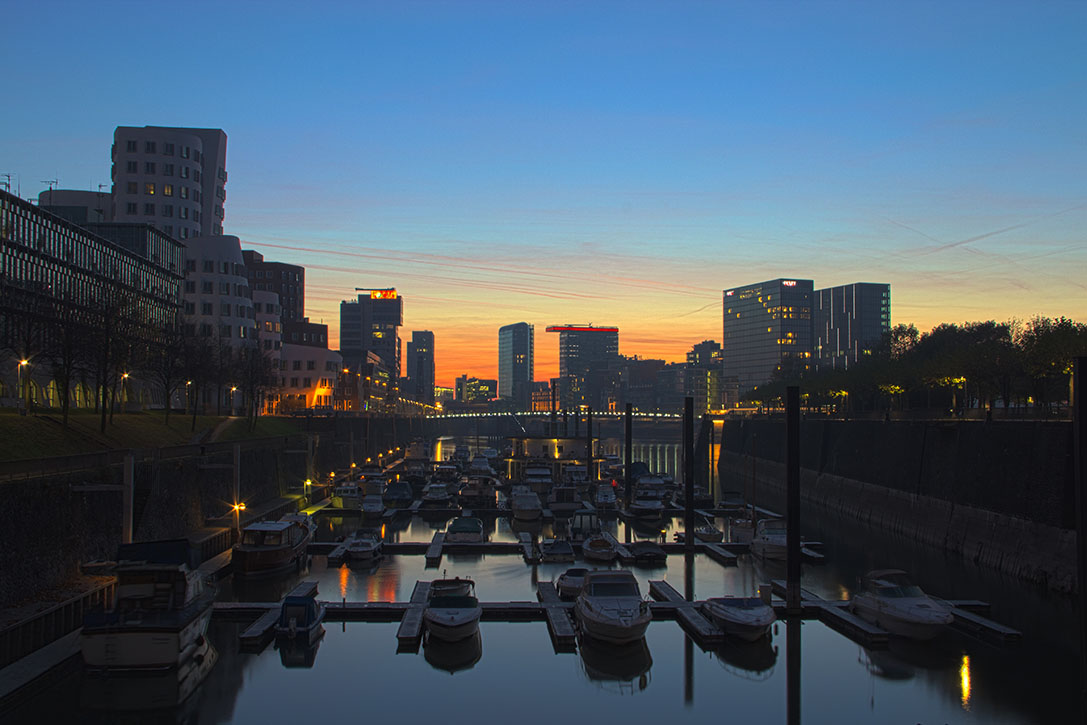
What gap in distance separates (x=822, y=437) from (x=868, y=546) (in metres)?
32.1

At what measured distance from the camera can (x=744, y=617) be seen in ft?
102

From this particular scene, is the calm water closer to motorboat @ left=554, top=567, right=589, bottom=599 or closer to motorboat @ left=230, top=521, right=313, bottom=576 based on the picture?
motorboat @ left=554, top=567, right=589, bottom=599

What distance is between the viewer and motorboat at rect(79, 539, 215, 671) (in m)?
26.2

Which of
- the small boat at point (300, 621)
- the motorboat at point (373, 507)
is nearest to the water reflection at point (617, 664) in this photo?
the small boat at point (300, 621)

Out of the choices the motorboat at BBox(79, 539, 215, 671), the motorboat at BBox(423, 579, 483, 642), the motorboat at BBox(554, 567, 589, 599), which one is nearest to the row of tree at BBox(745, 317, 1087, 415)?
the motorboat at BBox(554, 567, 589, 599)

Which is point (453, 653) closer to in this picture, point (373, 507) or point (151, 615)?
point (151, 615)

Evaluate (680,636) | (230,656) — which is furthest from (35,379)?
(680,636)

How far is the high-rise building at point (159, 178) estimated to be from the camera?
112250mm

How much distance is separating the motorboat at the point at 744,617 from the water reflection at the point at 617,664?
3.01 metres

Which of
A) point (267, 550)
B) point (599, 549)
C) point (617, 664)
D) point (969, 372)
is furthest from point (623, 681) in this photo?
point (969, 372)

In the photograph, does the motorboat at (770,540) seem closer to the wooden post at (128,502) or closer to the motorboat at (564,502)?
the motorboat at (564,502)

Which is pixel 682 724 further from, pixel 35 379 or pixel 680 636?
pixel 35 379

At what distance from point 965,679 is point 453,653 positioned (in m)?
16.8

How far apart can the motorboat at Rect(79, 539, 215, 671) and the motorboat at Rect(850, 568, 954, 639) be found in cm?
2406
